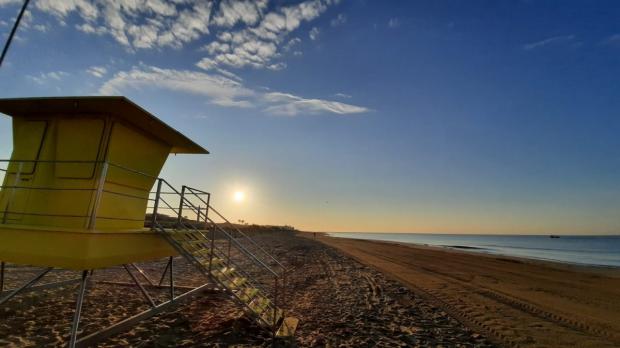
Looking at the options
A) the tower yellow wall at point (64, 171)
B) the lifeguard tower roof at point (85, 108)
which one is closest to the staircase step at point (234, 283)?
the tower yellow wall at point (64, 171)

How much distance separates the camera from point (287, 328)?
7.28 m

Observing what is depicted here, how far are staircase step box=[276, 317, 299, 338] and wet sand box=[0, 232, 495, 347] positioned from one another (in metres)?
0.20

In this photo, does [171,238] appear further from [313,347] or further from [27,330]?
[313,347]

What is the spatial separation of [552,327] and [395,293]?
4.94 meters

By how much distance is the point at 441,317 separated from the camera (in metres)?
9.29

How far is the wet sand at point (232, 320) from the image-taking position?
6.75 m

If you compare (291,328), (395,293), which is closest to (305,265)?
(395,293)

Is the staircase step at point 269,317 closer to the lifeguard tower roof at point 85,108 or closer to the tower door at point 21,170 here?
the lifeguard tower roof at point 85,108

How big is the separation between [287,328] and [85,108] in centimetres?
662

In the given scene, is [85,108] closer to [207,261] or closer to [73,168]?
[73,168]

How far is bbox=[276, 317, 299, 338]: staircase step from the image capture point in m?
6.89

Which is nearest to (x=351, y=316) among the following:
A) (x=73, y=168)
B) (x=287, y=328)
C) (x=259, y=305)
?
(x=287, y=328)

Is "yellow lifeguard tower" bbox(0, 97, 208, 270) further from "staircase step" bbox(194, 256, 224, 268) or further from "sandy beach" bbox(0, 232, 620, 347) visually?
"sandy beach" bbox(0, 232, 620, 347)

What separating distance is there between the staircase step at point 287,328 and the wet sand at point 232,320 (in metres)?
0.20
